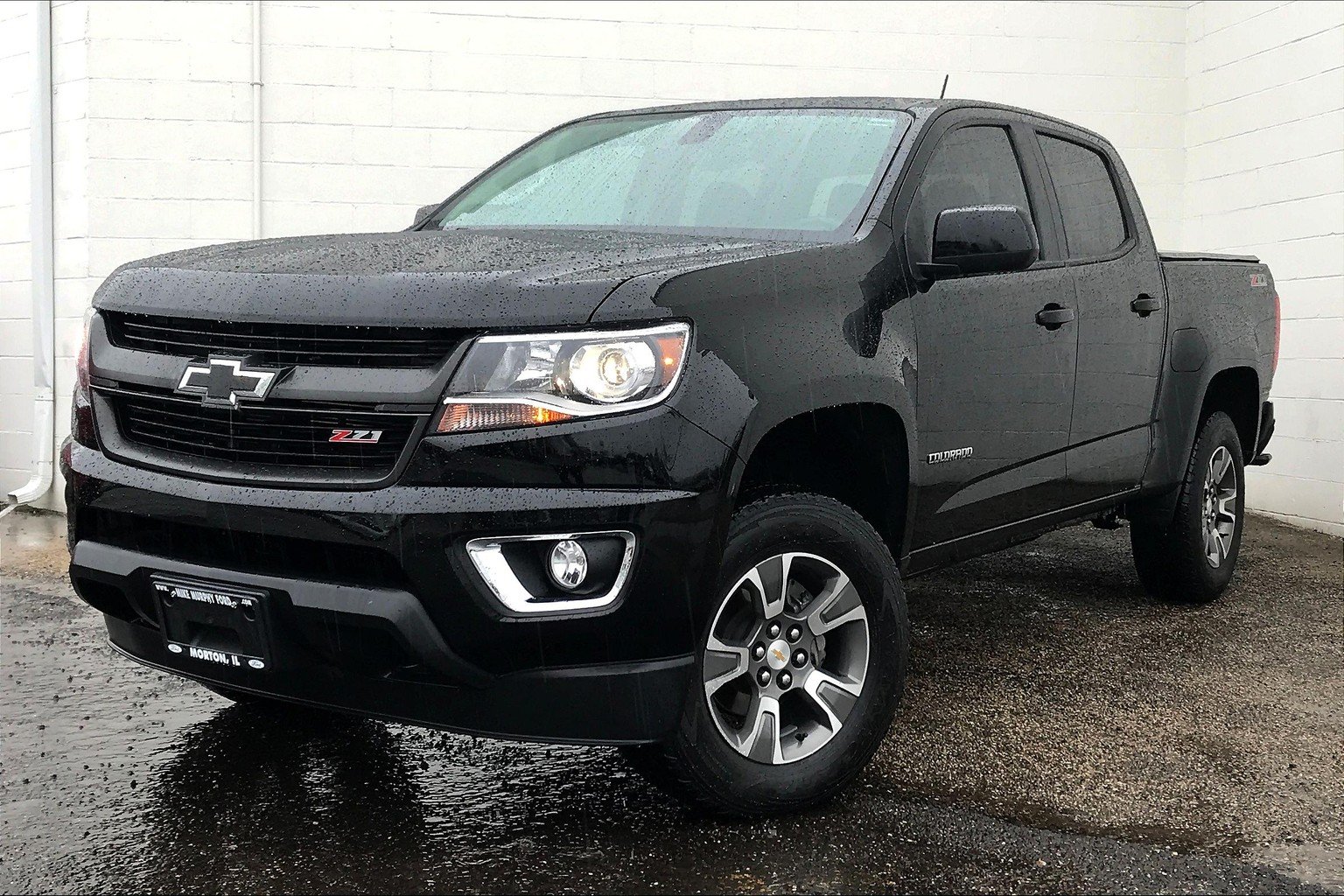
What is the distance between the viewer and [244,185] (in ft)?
25.4

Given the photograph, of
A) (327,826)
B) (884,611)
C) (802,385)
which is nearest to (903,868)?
(884,611)

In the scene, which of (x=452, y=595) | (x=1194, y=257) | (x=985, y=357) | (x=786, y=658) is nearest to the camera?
(x=452, y=595)

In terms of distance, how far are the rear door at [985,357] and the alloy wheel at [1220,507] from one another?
1.52 meters

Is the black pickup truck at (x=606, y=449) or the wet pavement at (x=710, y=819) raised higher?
the black pickup truck at (x=606, y=449)

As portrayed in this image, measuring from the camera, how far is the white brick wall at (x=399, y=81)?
761cm

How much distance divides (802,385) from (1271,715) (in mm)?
2159

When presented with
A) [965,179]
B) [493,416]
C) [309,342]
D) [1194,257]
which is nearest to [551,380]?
[493,416]

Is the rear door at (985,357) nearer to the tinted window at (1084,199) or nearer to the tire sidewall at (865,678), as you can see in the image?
the tinted window at (1084,199)

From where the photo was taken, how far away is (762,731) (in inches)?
129

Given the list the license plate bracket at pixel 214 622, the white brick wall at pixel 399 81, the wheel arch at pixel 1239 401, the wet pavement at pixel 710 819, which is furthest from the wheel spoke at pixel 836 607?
the white brick wall at pixel 399 81

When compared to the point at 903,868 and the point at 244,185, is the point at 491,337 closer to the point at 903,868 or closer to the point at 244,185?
the point at 903,868

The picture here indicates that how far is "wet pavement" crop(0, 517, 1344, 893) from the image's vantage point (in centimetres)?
309

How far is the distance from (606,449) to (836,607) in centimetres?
85

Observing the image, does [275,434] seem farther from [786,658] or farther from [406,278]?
[786,658]
